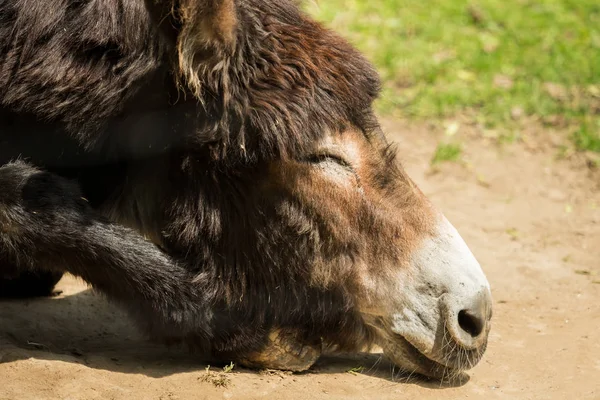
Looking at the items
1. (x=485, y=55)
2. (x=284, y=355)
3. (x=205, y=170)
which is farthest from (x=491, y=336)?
(x=485, y=55)

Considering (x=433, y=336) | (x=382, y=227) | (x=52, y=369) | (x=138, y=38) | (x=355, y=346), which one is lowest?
(x=52, y=369)

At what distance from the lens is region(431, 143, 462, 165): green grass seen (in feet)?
22.2

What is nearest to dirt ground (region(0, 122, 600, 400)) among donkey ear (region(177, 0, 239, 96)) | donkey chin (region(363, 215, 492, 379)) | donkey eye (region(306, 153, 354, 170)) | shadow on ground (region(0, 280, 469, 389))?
shadow on ground (region(0, 280, 469, 389))

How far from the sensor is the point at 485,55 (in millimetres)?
8109

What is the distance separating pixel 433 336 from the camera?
138 inches

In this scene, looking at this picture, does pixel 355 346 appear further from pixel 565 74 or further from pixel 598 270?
pixel 565 74

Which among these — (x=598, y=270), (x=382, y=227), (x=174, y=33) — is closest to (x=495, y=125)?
(x=598, y=270)

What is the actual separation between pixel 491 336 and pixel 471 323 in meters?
0.85

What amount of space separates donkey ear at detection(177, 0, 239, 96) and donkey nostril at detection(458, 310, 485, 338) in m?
1.44

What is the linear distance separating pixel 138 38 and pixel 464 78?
5.05 meters

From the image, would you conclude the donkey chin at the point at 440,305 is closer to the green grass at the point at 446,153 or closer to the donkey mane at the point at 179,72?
the donkey mane at the point at 179,72

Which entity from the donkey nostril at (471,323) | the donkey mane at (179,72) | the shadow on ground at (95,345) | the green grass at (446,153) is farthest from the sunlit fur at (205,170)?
the green grass at (446,153)

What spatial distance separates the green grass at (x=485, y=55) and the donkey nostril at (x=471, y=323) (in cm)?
383

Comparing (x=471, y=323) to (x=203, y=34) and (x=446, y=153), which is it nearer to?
(x=203, y=34)
